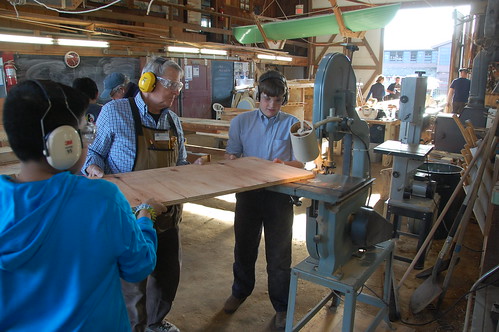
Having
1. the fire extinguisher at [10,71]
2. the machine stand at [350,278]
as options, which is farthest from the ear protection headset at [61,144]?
the fire extinguisher at [10,71]

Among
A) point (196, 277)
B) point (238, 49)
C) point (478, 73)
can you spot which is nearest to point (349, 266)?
point (196, 277)

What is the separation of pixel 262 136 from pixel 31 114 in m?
1.58

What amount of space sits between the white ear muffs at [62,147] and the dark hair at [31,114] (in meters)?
0.02

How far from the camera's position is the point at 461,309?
8.90 feet

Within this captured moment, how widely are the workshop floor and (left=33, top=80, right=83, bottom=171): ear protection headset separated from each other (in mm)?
1835

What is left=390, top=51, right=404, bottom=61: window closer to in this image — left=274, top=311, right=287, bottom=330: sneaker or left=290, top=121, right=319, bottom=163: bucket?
left=274, top=311, right=287, bottom=330: sneaker

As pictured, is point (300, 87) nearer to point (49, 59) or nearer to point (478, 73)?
point (478, 73)

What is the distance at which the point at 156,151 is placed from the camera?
6.78 feet

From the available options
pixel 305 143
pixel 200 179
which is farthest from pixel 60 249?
pixel 305 143

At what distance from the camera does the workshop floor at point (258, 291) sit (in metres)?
2.53

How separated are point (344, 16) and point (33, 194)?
20.5ft

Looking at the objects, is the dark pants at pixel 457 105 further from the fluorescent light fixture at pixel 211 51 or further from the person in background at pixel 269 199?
the person in background at pixel 269 199

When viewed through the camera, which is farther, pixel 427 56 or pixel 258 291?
pixel 427 56

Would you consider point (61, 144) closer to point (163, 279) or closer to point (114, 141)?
point (114, 141)
